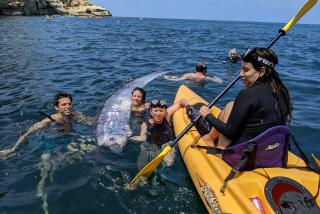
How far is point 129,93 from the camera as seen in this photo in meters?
9.97

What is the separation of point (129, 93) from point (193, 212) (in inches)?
205

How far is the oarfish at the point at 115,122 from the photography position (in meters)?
7.14

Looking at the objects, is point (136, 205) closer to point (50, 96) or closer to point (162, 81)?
point (50, 96)

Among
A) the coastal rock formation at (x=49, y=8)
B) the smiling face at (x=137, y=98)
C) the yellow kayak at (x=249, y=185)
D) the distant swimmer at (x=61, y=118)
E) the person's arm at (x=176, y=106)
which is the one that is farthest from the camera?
the coastal rock formation at (x=49, y=8)

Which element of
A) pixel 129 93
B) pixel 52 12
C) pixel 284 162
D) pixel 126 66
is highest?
pixel 284 162

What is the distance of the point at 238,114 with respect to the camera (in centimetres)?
463

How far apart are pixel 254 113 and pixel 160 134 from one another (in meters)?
2.84

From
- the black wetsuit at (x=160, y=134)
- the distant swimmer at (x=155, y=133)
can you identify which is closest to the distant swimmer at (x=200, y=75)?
the distant swimmer at (x=155, y=133)

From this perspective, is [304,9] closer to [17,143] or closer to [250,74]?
[250,74]

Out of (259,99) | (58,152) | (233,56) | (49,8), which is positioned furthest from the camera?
(49,8)

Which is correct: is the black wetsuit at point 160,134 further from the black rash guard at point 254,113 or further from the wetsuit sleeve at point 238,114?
the black rash guard at point 254,113

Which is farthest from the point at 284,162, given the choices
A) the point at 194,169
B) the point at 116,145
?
the point at 116,145

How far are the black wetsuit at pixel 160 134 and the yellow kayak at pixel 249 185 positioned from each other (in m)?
1.59

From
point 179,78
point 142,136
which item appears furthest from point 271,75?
point 179,78
